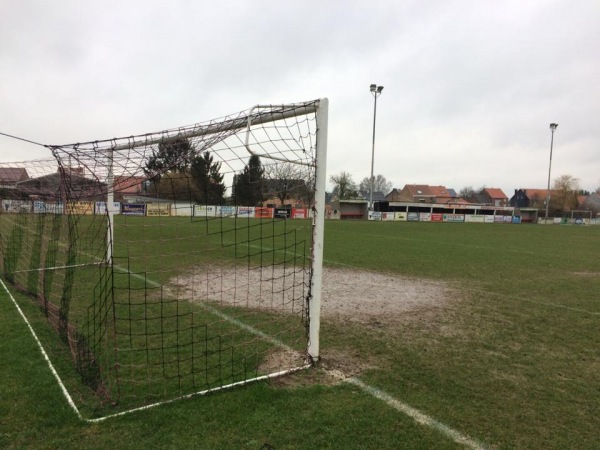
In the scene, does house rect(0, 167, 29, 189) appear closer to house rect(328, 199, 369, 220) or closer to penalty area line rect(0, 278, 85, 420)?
penalty area line rect(0, 278, 85, 420)

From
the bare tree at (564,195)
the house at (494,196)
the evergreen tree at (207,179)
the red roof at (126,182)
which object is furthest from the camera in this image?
the house at (494,196)

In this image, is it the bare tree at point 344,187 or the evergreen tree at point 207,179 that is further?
the bare tree at point 344,187

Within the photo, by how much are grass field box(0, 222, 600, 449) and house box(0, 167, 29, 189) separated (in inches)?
193

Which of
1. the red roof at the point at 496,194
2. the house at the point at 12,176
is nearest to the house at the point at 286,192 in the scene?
the house at the point at 12,176

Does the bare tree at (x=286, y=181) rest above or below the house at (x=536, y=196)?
below

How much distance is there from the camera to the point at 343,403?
3.29 m

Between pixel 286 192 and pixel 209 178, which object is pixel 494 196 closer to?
pixel 286 192

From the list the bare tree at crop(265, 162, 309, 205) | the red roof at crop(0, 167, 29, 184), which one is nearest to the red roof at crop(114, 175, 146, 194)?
the bare tree at crop(265, 162, 309, 205)

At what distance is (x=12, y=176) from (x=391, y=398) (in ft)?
35.9

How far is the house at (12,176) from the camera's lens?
9.54 metres

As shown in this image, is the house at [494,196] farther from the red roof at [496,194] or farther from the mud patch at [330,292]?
the mud patch at [330,292]

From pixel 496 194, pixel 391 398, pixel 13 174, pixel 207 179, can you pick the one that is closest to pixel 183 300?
pixel 207 179

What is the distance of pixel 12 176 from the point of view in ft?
32.7

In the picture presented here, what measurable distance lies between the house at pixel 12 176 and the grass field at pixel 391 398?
4.91 m
